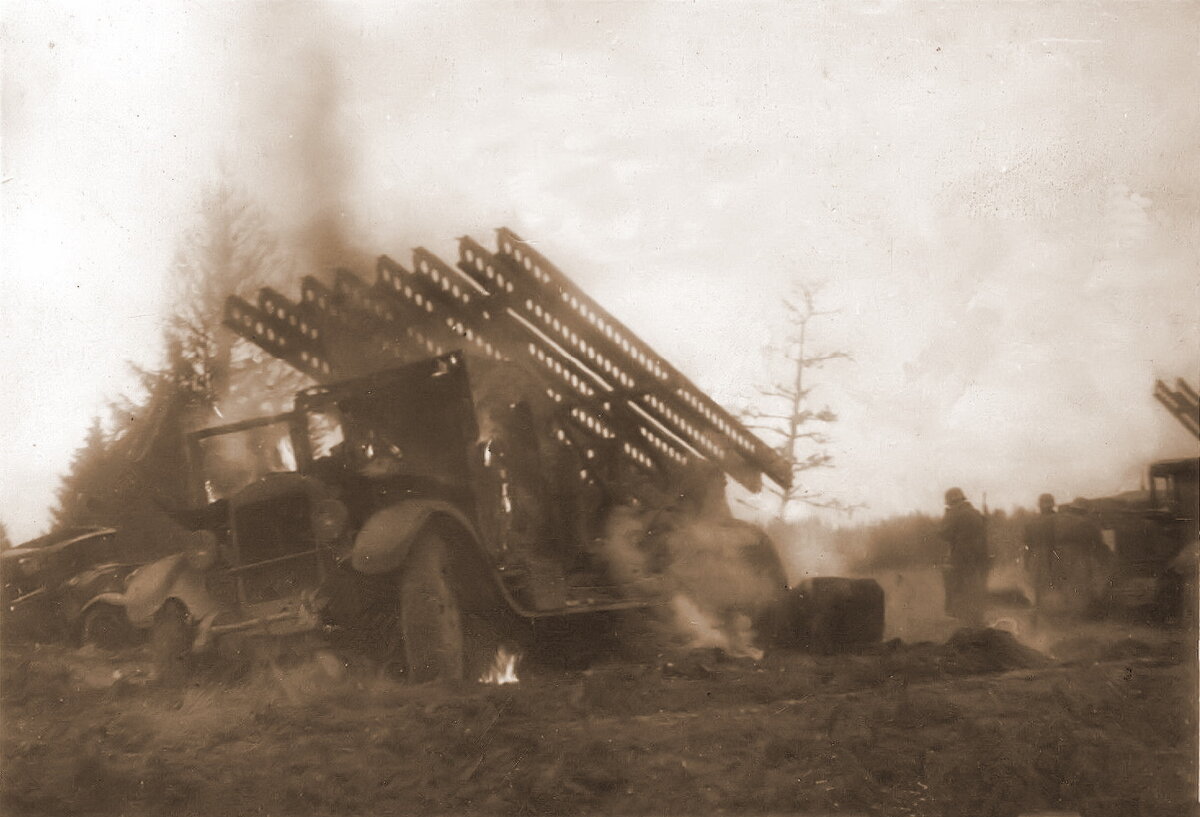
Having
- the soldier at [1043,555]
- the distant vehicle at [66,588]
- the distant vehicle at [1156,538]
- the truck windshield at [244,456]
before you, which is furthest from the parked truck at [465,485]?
the distant vehicle at [1156,538]

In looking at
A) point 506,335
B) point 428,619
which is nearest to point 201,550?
point 428,619

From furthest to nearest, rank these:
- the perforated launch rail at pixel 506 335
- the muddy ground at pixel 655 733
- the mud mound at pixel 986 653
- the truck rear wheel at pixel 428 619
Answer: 1. the perforated launch rail at pixel 506 335
2. the mud mound at pixel 986 653
3. the truck rear wheel at pixel 428 619
4. the muddy ground at pixel 655 733

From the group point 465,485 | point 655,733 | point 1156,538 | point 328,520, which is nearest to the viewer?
point 655,733

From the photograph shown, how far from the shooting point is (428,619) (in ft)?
15.6

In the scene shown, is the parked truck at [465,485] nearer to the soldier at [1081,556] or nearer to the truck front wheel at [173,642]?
the truck front wheel at [173,642]

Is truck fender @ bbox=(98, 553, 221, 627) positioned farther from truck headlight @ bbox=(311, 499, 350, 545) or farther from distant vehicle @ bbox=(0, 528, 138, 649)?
truck headlight @ bbox=(311, 499, 350, 545)

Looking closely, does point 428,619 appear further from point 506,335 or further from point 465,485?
point 506,335

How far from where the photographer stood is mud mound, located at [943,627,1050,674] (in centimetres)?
486

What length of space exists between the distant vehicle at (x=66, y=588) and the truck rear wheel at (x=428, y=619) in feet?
4.11

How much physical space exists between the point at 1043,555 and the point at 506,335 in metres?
2.63

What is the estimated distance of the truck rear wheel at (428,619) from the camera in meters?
4.73

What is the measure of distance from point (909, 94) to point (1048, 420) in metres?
1.62

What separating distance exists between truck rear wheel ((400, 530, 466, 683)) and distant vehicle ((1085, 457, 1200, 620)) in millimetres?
2939

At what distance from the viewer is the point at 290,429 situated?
16.2 ft
